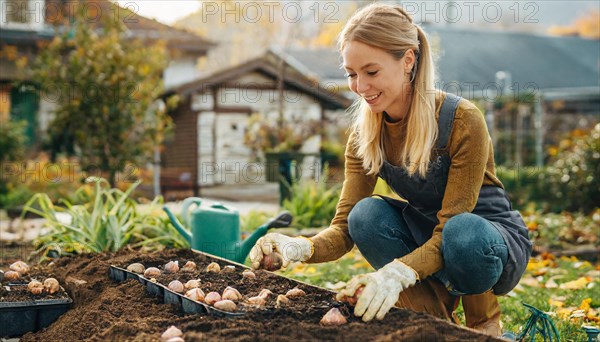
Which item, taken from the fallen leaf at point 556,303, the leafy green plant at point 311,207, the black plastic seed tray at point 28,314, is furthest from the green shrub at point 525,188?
the black plastic seed tray at point 28,314

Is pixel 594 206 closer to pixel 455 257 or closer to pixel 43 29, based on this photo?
pixel 455 257

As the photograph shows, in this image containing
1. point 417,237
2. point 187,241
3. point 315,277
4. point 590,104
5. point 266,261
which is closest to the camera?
point 266,261

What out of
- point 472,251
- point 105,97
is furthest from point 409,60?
point 105,97

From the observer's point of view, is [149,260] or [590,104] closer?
[149,260]

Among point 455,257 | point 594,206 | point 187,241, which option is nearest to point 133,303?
point 455,257

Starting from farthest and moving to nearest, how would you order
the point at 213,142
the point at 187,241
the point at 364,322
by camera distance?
1. the point at 213,142
2. the point at 187,241
3. the point at 364,322

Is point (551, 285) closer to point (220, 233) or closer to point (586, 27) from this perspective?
point (220, 233)

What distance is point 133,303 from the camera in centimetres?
234

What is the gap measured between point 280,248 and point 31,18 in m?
11.1

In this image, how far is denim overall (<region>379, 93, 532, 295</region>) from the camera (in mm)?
2328

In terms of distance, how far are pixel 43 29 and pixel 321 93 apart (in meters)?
5.04

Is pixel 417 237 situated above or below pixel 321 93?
below

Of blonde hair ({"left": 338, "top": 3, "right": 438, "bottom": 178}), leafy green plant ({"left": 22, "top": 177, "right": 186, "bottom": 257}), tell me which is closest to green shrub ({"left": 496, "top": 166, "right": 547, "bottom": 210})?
leafy green plant ({"left": 22, "top": 177, "right": 186, "bottom": 257})

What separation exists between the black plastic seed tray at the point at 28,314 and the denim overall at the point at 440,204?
126 cm
